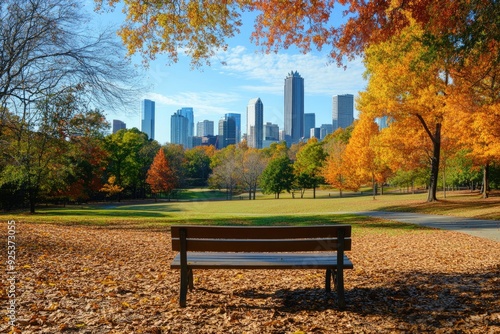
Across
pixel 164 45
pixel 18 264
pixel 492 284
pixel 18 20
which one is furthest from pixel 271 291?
pixel 18 20

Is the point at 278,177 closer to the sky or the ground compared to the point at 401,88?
closer to the ground

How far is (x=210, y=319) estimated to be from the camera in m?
4.11

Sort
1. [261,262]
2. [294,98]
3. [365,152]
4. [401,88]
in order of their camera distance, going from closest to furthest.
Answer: [261,262]
[401,88]
[294,98]
[365,152]

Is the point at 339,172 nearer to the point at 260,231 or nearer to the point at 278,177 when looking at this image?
the point at 278,177

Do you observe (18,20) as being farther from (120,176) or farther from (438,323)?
(120,176)

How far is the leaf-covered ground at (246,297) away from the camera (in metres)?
3.88

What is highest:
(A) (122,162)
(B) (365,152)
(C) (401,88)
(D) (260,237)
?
(C) (401,88)

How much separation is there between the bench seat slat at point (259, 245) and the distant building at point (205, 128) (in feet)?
334

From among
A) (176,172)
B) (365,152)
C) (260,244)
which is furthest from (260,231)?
(176,172)

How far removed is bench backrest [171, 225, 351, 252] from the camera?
4512mm

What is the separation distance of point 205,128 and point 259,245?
104547 millimetres

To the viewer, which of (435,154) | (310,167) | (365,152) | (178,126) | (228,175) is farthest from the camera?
(178,126)

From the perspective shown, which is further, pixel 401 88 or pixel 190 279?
pixel 401 88

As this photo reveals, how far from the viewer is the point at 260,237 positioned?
14.9ft
